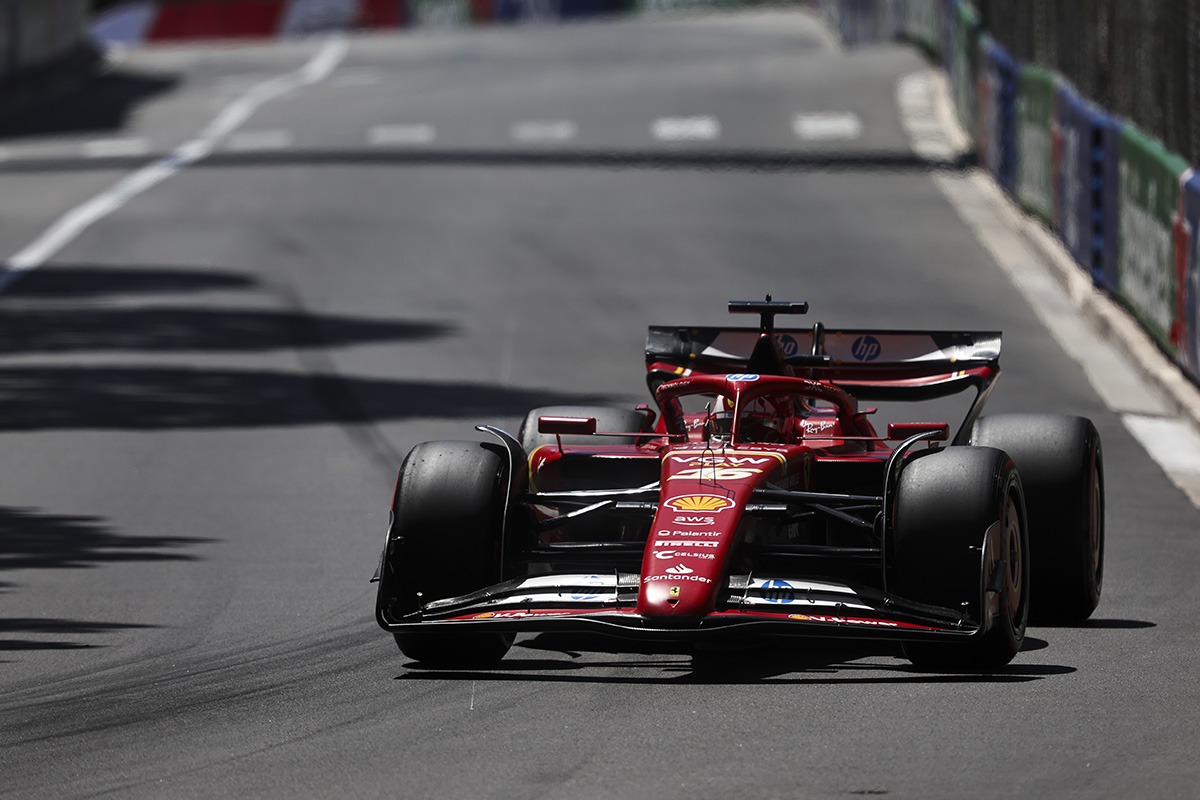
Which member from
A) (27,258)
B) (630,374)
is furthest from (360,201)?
(630,374)

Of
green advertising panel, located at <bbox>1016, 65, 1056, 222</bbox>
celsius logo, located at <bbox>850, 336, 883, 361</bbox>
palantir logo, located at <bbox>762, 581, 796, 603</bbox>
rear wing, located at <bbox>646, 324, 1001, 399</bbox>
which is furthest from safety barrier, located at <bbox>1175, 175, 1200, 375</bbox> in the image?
palantir logo, located at <bbox>762, 581, 796, 603</bbox>

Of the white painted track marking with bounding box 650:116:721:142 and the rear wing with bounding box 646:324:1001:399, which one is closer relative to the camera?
the rear wing with bounding box 646:324:1001:399

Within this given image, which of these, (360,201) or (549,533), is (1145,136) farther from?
(360,201)

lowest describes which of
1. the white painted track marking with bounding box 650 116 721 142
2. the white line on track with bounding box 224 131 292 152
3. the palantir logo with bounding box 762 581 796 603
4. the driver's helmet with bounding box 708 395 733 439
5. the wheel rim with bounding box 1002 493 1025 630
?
the white painted track marking with bounding box 650 116 721 142

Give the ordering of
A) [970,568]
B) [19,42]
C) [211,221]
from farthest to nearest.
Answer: [19,42] < [211,221] < [970,568]

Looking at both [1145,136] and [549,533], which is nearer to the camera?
[549,533]

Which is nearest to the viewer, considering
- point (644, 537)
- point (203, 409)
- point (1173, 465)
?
point (644, 537)

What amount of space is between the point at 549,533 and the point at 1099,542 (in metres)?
2.25

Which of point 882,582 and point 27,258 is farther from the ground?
point 882,582

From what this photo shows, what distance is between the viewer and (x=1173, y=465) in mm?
12852

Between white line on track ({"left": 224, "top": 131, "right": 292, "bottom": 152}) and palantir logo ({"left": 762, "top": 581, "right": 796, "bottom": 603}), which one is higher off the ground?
palantir logo ({"left": 762, "top": 581, "right": 796, "bottom": 603})

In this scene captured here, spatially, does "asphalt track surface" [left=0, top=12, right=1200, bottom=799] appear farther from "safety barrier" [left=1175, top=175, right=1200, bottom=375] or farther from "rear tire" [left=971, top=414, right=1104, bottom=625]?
"safety barrier" [left=1175, top=175, right=1200, bottom=375]

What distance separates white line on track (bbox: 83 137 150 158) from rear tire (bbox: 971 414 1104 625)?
25078mm

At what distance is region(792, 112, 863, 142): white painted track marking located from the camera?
30.9 metres
